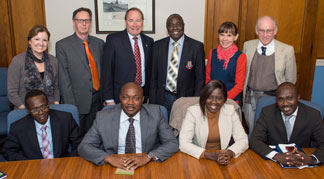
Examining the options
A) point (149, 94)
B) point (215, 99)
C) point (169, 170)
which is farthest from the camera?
point (149, 94)

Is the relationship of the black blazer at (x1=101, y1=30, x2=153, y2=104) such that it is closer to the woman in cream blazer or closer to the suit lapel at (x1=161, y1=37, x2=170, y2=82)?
the suit lapel at (x1=161, y1=37, x2=170, y2=82)

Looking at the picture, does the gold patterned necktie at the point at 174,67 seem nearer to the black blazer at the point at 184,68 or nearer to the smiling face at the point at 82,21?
the black blazer at the point at 184,68

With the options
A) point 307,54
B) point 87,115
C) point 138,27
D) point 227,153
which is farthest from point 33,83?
point 307,54

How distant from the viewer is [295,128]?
2.35 metres

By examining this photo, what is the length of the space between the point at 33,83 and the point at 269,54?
8.08 feet

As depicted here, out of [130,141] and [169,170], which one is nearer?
[169,170]

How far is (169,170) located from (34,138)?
3.74 feet

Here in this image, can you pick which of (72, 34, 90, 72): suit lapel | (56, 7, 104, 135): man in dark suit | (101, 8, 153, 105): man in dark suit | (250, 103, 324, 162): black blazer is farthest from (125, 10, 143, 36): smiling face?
(250, 103, 324, 162): black blazer

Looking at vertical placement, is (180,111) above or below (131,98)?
below

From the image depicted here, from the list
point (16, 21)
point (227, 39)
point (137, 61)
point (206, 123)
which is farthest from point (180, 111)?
point (16, 21)

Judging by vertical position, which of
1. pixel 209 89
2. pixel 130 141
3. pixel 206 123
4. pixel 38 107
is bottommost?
pixel 130 141

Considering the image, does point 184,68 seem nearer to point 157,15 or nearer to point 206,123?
point 206,123

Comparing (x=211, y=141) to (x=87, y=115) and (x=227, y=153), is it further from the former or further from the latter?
(x=87, y=115)

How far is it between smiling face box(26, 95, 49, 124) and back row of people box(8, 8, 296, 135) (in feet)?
2.26
